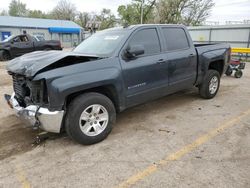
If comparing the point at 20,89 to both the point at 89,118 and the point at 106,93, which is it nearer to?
the point at 89,118

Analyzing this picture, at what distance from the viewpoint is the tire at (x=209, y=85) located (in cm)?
539

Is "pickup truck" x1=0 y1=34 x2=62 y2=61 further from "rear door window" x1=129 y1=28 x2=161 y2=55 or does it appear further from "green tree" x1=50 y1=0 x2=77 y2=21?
"green tree" x1=50 y1=0 x2=77 y2=21

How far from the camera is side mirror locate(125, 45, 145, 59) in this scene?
360 centimetres

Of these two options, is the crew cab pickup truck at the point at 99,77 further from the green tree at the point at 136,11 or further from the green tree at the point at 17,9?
the green tree at the point at 17,9

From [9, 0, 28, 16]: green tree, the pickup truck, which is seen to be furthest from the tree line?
the pickup truck

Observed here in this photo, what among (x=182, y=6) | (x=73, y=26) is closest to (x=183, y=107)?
(x=182, y=6)

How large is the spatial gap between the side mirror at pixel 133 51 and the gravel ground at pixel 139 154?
1344 millimetres

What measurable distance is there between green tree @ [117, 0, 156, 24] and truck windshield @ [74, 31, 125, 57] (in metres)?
26.5

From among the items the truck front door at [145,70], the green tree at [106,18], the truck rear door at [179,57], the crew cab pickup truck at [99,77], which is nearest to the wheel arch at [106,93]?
the crew cab pickup truck at [99,77]

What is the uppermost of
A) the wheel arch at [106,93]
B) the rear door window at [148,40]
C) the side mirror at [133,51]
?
the rear door window at [148,40]

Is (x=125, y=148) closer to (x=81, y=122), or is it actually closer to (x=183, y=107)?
(x=81, y=122)

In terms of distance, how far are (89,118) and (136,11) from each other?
37.5 meters

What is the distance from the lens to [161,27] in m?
4.45

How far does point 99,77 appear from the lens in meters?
3.31
